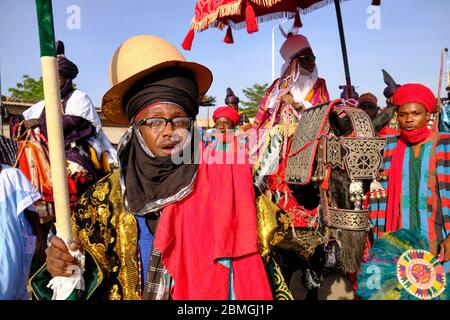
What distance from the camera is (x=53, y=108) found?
1396mm

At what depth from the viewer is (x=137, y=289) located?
1774 millimetres

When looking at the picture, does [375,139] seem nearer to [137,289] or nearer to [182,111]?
[182,111]

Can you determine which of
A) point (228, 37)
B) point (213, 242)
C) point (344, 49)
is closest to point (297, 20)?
point (228, 37)

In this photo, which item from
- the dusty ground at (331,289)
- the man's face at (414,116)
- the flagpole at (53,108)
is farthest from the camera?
the dusty ground at (331,289)

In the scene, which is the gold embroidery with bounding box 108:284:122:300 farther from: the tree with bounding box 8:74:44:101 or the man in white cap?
the tree with bounding box 8:74:44:101

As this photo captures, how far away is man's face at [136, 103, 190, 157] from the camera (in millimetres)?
1844

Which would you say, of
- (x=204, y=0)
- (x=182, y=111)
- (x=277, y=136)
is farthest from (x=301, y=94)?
(x=182, y=111)

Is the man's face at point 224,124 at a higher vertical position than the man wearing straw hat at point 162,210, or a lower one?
higher

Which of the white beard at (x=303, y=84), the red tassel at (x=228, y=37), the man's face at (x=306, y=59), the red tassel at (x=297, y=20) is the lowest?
the white beard at (x=303, y=84)

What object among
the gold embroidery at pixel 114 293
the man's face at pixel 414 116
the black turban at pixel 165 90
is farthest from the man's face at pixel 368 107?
the gold embroidery at pixel 114 293

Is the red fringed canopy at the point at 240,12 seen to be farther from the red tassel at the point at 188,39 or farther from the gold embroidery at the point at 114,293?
the gold embroidery at the point at 114,293

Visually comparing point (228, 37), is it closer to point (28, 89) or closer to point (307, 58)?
point (307, 58)

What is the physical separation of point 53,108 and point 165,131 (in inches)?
22.7

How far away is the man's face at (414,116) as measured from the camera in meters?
3.23
